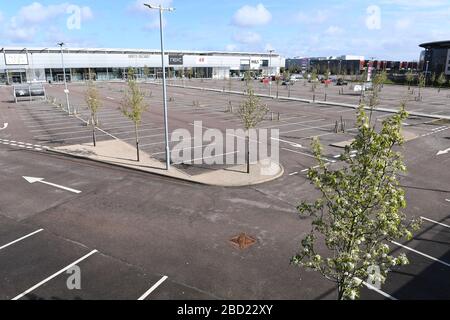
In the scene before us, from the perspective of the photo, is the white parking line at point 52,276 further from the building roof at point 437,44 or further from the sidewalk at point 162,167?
the building roof at point 437,44

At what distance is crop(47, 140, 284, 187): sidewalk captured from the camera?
18.6 meters

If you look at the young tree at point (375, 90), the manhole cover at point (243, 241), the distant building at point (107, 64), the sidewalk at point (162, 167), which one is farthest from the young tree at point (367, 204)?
the distant building at point (107, 64)

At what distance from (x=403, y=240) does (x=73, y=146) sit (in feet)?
72.4

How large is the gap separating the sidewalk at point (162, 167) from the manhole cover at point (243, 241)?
5261mm

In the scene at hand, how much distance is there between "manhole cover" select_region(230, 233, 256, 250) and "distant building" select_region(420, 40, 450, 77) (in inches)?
4596

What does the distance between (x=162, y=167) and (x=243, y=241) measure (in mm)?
9581

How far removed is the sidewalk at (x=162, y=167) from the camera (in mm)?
18562

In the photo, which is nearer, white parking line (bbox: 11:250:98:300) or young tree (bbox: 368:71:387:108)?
white parking line (bbox: 11:250:98:300)

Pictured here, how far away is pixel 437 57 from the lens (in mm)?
112500

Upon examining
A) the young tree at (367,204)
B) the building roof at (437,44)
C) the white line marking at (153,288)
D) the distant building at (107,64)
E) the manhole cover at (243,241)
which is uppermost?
the building roof at (437,44)

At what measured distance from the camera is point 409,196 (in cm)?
1683

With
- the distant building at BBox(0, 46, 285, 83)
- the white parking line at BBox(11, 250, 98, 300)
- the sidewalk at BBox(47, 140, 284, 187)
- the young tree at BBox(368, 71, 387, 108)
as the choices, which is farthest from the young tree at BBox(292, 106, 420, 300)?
the distant building at BBox(0, 46, 285, 83)

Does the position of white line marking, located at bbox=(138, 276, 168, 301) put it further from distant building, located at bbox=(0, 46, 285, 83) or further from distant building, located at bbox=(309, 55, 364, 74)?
distant building, located at bbox=(309, 55, 364, 74)

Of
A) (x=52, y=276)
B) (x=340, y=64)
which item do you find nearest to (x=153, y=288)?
(x=52, y=276)
